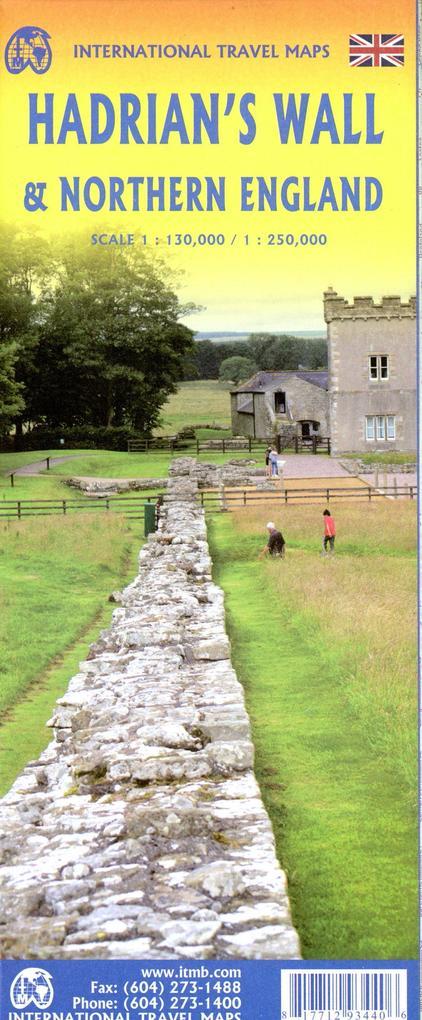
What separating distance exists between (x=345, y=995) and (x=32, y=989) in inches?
65.1

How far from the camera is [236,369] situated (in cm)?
5928

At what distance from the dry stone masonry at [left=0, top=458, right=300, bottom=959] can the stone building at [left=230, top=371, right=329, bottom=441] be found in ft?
160

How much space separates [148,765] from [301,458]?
35705 millimetres

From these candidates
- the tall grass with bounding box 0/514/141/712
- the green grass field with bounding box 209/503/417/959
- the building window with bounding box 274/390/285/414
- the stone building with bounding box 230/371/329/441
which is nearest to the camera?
the green grass field with bounding box 209/503/417/959

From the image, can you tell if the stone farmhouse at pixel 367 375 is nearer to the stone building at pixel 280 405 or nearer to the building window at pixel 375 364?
the building window at pixel 375 364

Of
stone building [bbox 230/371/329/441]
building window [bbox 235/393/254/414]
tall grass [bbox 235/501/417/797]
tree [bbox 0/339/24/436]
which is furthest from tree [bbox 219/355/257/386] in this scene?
tall grass [bbox 235/501/417/797]

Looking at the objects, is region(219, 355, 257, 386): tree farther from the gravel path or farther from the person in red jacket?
the person in red jacket

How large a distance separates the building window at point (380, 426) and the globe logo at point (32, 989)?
640 inches

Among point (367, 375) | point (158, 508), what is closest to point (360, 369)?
point (367, 375)

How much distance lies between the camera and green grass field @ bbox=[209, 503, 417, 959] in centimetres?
686

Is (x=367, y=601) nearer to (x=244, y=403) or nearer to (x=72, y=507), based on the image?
(x=72, y=507)

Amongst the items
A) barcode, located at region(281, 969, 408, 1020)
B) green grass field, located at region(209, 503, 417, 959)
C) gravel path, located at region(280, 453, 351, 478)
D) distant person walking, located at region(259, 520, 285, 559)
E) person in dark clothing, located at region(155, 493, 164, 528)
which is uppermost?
gravel path, located at region(280, 453, 351, 478)

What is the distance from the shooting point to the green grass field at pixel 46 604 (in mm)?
12938

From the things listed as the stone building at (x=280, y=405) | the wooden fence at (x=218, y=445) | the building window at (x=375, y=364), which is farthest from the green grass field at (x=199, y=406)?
the building window at (x=375, y=364)
